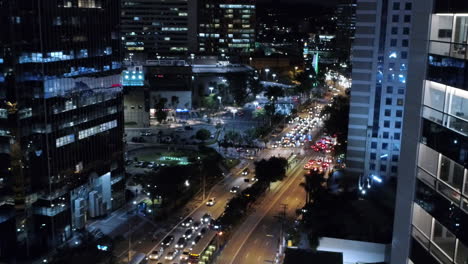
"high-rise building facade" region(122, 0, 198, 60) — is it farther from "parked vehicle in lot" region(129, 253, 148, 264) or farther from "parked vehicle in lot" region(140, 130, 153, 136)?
"parked vehicle in lot" region(129, 253, 148, 264)

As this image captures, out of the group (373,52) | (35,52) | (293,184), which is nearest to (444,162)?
(35,52)

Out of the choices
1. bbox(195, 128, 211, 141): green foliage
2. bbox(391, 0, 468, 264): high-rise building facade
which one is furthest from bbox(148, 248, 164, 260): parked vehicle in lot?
bbox(195, 128, 211, 141): green foliage

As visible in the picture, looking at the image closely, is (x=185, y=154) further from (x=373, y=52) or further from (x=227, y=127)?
(x=373, y=52)

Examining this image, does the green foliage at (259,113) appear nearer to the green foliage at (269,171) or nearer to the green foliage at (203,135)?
the green foliage at (203,135)

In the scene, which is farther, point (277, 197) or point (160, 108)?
point (160, 108)

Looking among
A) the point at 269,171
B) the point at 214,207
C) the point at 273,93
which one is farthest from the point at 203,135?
the point at 273,93

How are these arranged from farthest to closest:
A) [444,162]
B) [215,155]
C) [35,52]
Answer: [215,155], [35,52], [444,162]

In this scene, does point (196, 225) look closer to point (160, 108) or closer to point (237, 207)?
point (237, 207)
